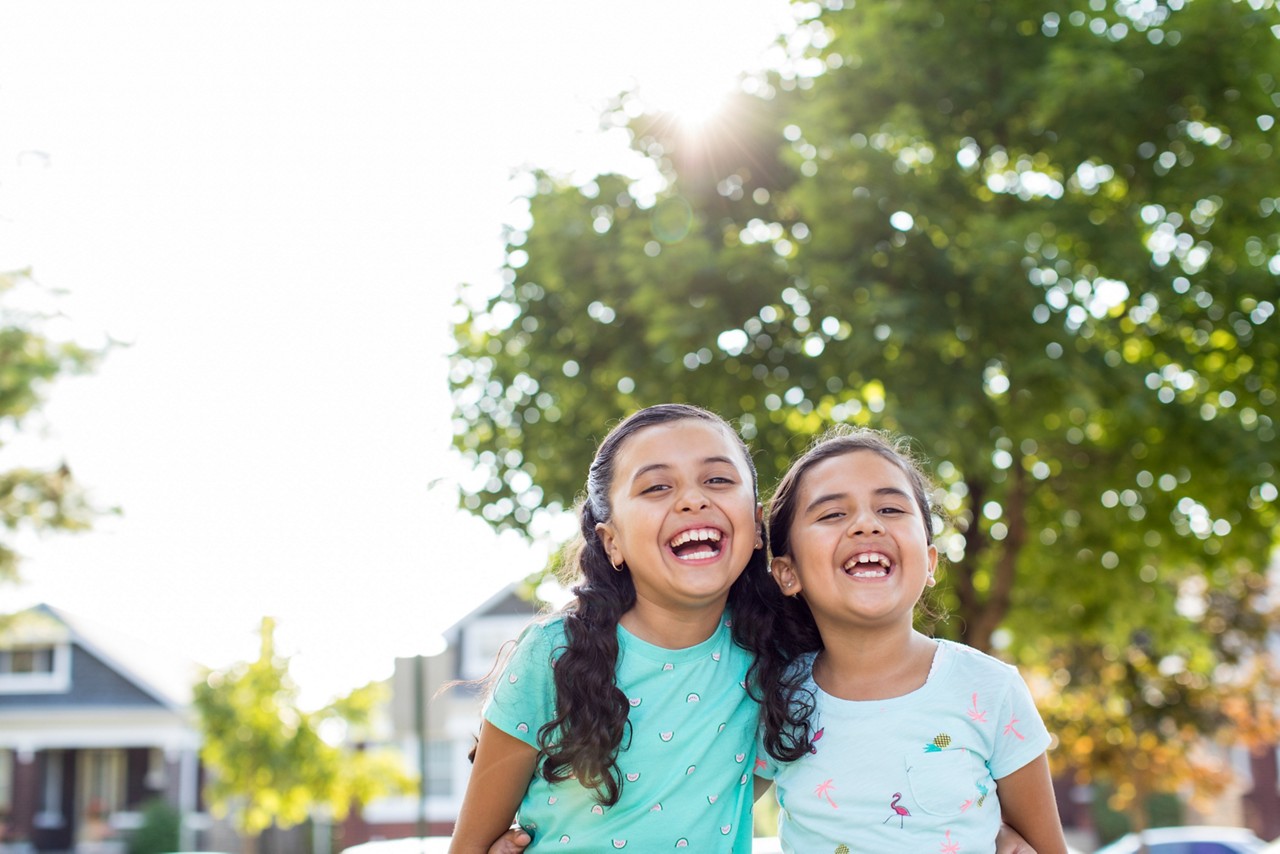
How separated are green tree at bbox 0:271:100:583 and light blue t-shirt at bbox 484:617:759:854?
14210 millimetres

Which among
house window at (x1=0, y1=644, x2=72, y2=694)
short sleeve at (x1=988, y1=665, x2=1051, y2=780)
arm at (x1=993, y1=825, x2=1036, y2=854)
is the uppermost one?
short sleeve at (x1=988, y1=665, x2=1051, y2=780)

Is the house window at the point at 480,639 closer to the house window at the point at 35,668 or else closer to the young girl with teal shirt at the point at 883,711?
the house window at the point at 35,668

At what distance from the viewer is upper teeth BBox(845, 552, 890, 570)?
2.78 m

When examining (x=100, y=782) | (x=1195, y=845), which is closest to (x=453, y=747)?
(x=100, y=782)

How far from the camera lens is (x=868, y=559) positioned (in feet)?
9.12

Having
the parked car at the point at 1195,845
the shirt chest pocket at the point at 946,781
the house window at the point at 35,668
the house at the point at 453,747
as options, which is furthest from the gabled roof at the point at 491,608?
the shirt chest pocket at the point at 946,781

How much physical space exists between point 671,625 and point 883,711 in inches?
20.9

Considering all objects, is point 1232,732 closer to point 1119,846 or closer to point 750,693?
point 1119,846

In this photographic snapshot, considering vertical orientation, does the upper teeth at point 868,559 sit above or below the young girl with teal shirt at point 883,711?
above

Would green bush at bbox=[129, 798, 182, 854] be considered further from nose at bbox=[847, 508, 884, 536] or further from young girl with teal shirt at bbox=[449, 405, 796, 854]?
nose at bbox=[847, 508, 884, 536]

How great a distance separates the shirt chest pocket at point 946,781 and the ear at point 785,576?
496mm

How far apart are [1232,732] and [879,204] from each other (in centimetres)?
1180

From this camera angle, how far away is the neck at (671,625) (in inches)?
112

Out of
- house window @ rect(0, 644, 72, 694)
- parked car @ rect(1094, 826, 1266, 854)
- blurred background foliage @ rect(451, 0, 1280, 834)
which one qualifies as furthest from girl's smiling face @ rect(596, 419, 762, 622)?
house window @ rect(0, 644, 72, 694)
